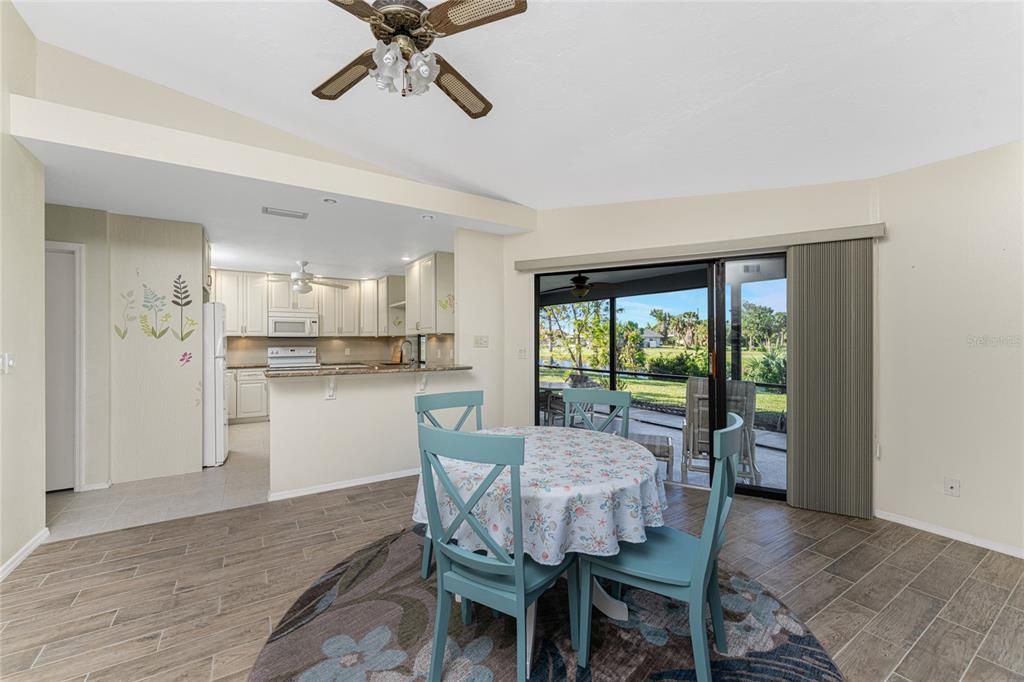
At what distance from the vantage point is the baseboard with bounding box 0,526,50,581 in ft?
7.48

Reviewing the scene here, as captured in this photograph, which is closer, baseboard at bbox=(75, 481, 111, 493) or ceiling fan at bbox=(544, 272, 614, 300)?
baseboard at bbox=(75, 481, 111, 493)

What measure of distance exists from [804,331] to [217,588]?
A: 163 inches

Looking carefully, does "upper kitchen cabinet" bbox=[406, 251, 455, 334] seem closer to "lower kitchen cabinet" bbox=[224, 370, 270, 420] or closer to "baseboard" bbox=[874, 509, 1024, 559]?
"lower kitchen cabinet" bbox=[224, 370, 270, 420]

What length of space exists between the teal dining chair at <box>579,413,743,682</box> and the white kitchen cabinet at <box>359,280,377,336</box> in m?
6.54

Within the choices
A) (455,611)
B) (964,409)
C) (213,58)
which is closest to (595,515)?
(455,611)

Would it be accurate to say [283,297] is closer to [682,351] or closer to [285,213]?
[285,213]

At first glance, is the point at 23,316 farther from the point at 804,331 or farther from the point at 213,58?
the point at 804,331

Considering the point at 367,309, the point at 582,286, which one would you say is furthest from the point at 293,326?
the point at 582,286

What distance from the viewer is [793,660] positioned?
1705mm

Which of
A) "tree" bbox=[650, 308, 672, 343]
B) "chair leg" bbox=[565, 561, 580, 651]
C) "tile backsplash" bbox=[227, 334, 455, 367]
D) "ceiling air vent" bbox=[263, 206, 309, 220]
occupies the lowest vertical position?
"chair leg" bbox=[565, 561, 580, 651]

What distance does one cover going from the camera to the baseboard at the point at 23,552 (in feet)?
7.48

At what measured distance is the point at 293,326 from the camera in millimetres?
6945

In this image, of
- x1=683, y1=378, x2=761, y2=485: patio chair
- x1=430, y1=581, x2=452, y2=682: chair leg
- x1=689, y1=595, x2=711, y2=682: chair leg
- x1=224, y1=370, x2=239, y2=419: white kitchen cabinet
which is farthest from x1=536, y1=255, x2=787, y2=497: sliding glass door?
x1=224, y1=370, x2=239, y2=419: white kitchen cabinet

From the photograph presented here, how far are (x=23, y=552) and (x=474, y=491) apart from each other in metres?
2.88
